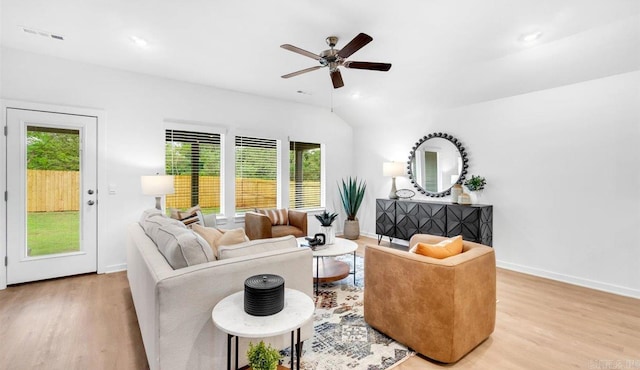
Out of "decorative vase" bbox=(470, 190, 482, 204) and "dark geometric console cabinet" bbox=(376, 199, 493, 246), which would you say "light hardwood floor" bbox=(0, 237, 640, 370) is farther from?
"decorative vase" bbox=(470, 190, 482, 204)

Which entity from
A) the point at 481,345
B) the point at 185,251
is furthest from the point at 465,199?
the point at 185,251

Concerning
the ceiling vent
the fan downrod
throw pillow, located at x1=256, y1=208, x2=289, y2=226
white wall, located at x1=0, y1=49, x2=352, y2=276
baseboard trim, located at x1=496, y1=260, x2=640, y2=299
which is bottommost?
baseboard trim, located at x1=496, y1=260, x2=640, y2=299

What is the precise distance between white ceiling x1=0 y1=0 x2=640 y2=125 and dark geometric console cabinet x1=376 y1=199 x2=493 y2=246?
1.71 meters

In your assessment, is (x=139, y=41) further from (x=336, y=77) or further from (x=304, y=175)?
(x=304, y=175)

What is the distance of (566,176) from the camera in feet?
11.7

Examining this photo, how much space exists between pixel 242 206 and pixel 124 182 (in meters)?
1.77

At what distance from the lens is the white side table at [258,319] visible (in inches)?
51.7

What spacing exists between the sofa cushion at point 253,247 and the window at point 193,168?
9.58ft

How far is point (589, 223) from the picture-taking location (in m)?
3.39

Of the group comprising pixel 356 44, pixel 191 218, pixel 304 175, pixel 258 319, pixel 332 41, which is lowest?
pixel 258 319

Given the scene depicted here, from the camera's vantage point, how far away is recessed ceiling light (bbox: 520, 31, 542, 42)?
2.82m

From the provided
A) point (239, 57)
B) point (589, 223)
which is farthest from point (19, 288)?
point (589, 223)

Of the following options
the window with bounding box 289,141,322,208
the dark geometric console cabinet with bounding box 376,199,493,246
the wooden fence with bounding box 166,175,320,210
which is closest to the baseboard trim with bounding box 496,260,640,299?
the dark geometric console cabinet with bounding box 376,199,493,246

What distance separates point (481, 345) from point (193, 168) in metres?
4.28
